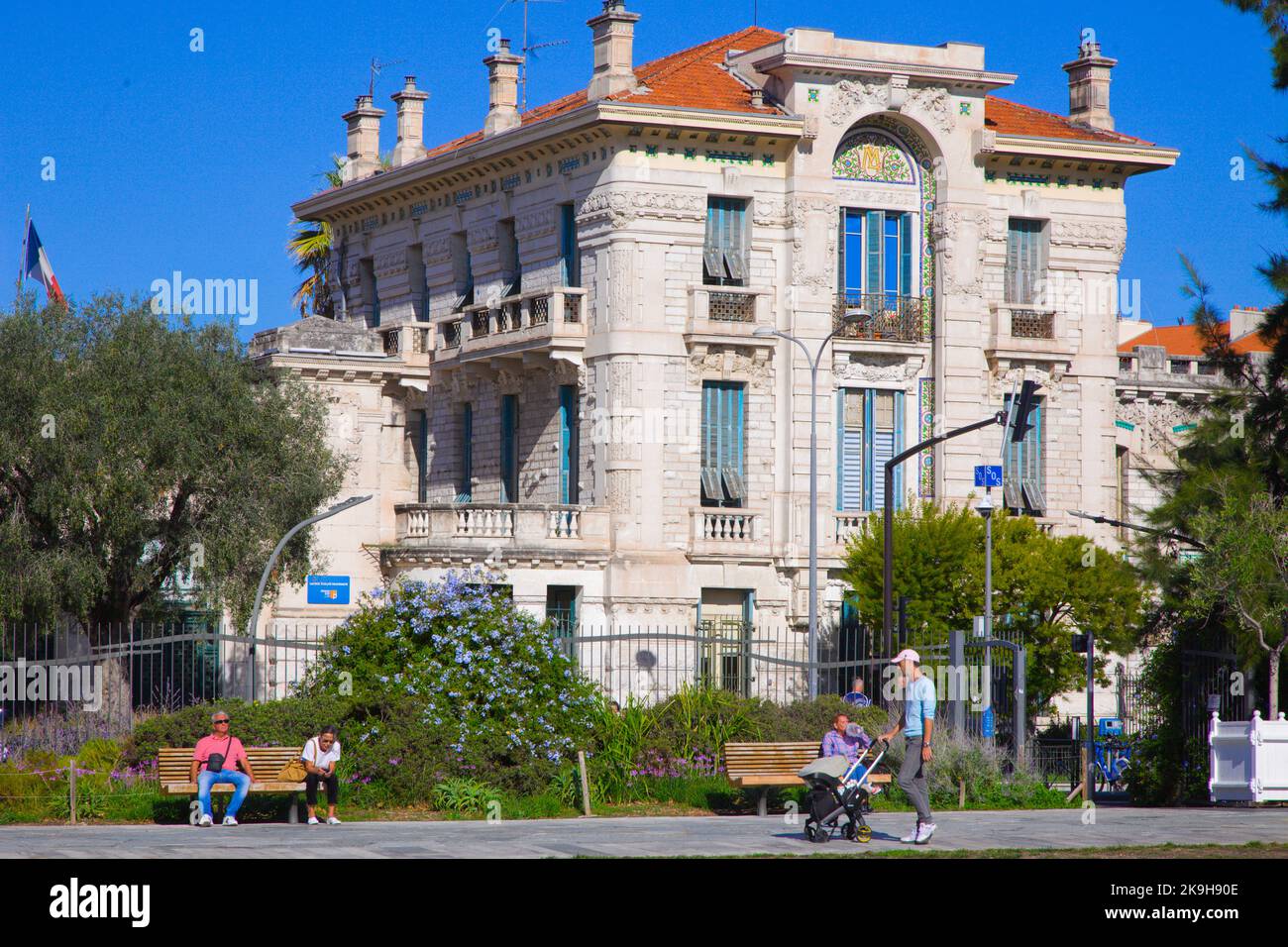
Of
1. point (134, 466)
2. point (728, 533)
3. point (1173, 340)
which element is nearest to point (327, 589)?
point (134, 466)

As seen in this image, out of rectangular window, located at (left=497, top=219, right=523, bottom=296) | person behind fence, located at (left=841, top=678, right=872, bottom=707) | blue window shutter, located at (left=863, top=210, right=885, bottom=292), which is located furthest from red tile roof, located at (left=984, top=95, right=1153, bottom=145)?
person behind fence, located at (left=841, top=678, right=872, bottom=707)

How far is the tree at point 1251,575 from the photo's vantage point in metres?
26.9

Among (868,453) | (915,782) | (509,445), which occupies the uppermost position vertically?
(509,445)

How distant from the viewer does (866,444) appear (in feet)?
141

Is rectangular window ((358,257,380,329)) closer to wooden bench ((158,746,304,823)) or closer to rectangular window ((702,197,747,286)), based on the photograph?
rectangular window ((702,197,747,286))

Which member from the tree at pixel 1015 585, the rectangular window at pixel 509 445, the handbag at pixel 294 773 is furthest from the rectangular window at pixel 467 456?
the handbag at pixel 294 773

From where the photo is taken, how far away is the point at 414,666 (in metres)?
24.4

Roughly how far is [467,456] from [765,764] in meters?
23.5

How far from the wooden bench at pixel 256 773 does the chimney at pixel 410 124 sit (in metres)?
29.6

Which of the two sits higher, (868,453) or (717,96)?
(717,96)

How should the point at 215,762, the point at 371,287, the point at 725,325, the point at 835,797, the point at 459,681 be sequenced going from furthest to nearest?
the point at 371,287
the point at 725,325
the point at 459,681
the point at 215,762
the point at 835,797

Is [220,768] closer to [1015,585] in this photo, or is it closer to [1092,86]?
[1015,585]

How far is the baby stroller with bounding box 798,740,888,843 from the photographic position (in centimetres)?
1997
